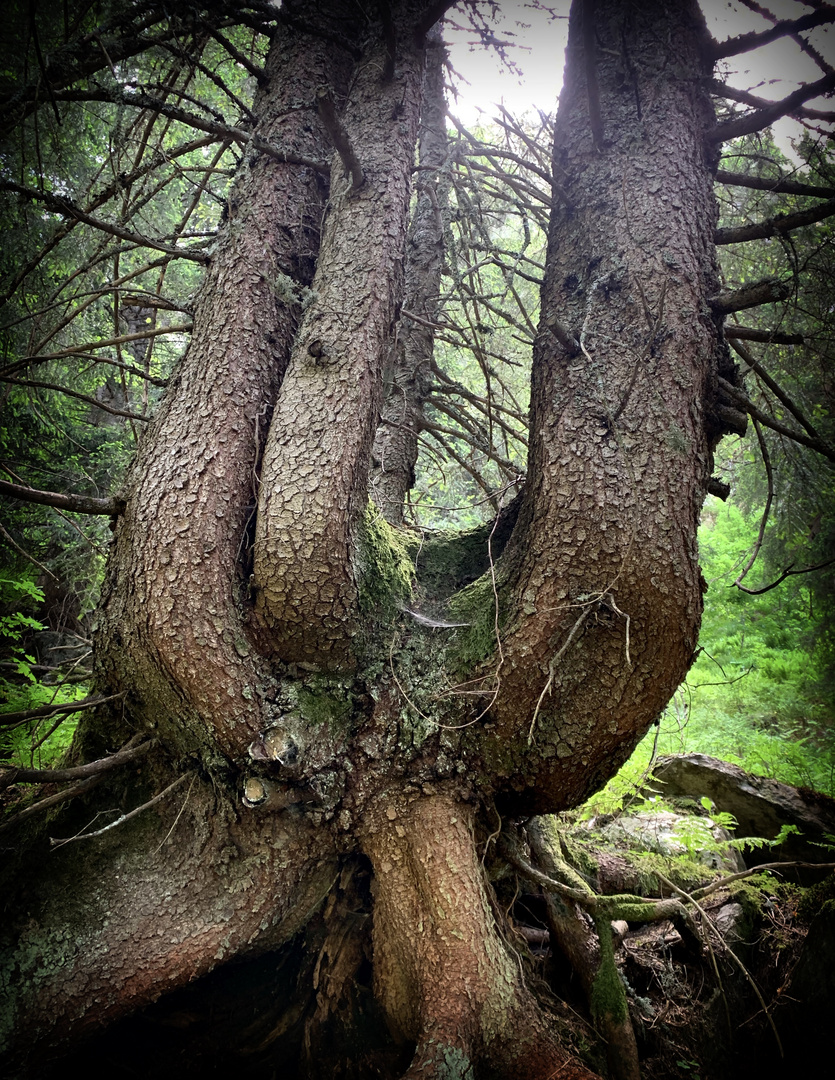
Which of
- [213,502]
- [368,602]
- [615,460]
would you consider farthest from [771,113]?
[213,502]

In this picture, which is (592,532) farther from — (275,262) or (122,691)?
(122,691)

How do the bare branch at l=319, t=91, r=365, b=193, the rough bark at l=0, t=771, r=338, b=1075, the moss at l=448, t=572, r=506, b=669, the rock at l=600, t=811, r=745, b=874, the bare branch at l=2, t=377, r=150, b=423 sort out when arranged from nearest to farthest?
1. the bare branch at l=319, t=91, r=365, b=193
2. the rough bark at l=0, t=771, r=338, b=1075
3. the bare branch at l=2, t=377, r=150, b=423
4. the moss at l=448, t=572, r=506, b=669
5. the rock at l=600, t=811, r=745, b=874

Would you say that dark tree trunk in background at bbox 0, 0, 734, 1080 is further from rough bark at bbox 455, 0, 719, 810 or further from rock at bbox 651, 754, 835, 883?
rock at bbox 651, 754, 835, 883

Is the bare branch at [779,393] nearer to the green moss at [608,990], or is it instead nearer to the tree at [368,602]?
the tree at [368,602]

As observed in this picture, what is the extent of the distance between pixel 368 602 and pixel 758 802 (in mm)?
3311

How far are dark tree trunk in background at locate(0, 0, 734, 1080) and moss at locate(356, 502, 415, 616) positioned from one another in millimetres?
16

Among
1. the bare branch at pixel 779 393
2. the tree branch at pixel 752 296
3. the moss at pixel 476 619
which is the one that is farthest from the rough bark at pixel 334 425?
the bare branch at pixel 779 393

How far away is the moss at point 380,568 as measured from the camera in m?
2.23

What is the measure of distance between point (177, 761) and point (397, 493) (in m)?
1.83

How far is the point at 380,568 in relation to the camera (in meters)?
2.34

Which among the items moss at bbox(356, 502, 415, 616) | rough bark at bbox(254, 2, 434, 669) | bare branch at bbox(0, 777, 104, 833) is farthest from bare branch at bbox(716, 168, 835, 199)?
bare branch at bbox(0, 777, 104, 833)

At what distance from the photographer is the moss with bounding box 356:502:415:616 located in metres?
2.23

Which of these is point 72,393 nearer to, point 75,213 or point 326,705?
point 75,213

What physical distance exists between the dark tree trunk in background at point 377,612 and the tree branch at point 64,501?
63 millimetres
